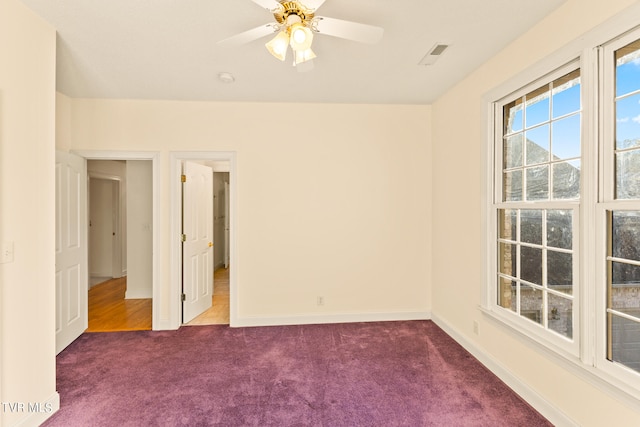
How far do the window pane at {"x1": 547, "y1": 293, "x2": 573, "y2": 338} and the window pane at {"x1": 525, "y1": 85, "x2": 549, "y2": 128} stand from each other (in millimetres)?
1226

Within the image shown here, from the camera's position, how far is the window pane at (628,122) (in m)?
1.61

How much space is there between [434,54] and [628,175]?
1572 mm

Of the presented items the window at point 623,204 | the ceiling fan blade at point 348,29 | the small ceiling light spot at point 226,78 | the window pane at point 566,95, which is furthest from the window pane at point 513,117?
the small ceiling light spot at point 226,78

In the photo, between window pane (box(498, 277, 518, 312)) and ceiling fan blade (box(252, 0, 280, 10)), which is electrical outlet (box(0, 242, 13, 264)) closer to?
ceiling fan blade (box(252, 0, 280, 10))

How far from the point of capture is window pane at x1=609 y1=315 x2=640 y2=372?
162cm

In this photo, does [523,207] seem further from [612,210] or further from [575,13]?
[575,13]

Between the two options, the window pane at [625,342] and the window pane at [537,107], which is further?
the window pane at [537,107]

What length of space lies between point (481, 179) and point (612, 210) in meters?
1.13

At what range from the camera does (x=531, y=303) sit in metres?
2.33

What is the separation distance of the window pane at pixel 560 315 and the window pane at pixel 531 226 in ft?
1.30

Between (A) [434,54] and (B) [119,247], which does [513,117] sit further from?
(B) [119,247]

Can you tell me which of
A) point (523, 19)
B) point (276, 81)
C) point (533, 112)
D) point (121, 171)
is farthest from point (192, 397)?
point (121, 171)

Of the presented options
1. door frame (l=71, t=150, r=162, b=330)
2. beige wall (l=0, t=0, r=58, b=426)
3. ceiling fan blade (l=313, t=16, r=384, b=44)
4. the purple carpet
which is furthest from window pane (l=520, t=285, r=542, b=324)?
door frame (l=71, t=150, r=162, b=330)

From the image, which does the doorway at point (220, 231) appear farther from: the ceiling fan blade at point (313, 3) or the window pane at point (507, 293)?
the ceiling fan blade at point (313, 3)
